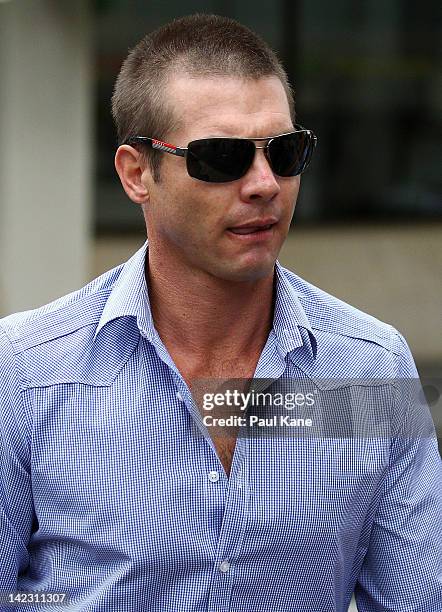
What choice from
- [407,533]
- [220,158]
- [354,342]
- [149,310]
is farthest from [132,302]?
[407,533]

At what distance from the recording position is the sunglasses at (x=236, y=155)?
2.28 meters

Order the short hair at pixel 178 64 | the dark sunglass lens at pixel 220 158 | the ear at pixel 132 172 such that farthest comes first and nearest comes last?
the ear at pixel 132 172
the short hair at pixel 178 64
the dark sunglass lens at pixel 220 158

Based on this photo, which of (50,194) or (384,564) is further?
(50,194)

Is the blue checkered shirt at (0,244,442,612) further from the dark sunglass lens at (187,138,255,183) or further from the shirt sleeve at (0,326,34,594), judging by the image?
the dark sunglass lens at (187,138,255,183)

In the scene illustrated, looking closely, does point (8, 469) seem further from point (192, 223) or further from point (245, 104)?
point (245, 104)

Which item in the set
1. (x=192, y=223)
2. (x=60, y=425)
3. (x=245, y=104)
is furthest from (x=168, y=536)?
(x=245, y=104)

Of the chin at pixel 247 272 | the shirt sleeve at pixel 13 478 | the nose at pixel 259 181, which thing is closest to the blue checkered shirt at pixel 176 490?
the shirt sleeve at pixel 13 478

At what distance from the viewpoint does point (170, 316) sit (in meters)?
2.50

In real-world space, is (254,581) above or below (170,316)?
below

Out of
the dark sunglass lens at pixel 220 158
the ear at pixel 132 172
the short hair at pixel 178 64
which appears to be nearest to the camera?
the dark sunglass lens at pixel 220 158

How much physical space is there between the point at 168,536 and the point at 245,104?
92cm

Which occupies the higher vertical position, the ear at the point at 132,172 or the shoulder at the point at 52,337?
the ear at the point at 132,172

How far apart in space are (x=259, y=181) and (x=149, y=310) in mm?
395

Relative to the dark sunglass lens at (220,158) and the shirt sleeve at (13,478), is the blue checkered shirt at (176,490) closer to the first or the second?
the shirt sleeve at (13,478)
